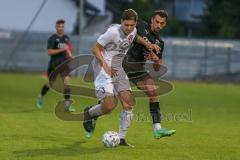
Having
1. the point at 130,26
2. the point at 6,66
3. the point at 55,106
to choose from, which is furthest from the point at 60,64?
the point at 6,66

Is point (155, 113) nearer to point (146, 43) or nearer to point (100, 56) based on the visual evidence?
point (146, 43)

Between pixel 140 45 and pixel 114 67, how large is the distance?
2.38ft

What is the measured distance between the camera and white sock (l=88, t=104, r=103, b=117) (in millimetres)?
11000

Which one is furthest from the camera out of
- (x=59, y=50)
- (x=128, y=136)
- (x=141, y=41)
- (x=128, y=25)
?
(x=59, y=50)

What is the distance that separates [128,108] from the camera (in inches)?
431

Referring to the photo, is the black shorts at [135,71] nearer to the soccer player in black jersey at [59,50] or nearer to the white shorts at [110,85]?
the white shorts at [110,85]

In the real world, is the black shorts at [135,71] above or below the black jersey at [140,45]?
below

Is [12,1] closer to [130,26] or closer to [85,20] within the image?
[85,20]

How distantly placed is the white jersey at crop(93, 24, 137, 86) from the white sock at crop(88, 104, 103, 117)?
0.44m

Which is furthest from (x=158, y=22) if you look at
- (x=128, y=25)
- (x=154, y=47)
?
(x=128, y=25)

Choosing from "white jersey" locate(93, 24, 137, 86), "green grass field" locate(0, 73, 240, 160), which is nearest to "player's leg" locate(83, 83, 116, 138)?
"white jersey" locate(93, 24, 137, 86)

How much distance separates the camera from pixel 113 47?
10.7 m

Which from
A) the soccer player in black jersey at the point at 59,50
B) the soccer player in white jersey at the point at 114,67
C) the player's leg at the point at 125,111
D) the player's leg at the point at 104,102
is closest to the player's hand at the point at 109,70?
the soccer player in white jersey at the point at 114,67

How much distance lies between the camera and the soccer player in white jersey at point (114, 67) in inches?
415
